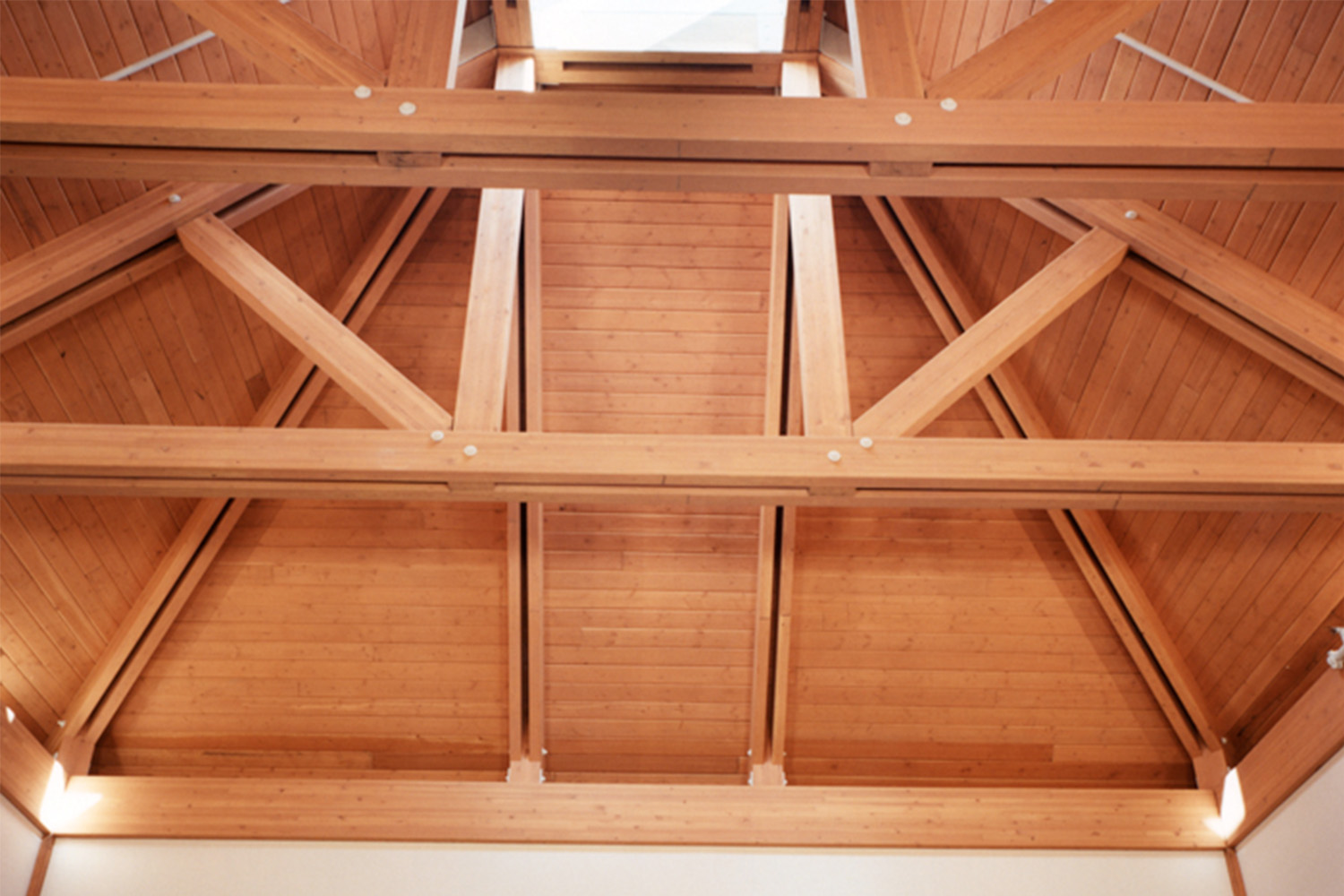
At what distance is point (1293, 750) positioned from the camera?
5.15 meters

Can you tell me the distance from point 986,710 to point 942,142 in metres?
4.22

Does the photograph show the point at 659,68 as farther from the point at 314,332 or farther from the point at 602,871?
the point at 602,871

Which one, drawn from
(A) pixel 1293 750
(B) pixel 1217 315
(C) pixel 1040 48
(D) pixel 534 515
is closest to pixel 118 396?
(D) pixel 534 515

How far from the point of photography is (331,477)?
3992 millimetres

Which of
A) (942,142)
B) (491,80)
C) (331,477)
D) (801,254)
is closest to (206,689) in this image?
(331,477)

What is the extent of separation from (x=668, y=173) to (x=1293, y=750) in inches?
173

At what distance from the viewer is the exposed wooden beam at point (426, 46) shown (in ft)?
10.8

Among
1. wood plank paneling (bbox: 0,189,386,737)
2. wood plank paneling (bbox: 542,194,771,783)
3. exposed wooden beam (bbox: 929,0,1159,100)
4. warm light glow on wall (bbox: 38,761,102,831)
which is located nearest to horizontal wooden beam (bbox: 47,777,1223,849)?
warm light glow on wall (bbox: 38,761,102,831)

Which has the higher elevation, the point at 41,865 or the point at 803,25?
the point at 803,25

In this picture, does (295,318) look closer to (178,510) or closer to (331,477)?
(331,477)

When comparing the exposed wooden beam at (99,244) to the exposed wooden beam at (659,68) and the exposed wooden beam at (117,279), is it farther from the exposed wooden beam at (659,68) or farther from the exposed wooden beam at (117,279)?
the exposed wooden beam at (659,68)

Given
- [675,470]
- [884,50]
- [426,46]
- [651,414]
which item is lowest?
[675,470]

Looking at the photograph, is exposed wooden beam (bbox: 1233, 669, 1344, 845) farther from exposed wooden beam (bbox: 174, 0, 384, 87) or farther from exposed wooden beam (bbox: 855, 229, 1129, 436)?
exposed wooden beam (bbox: 174, 0, 384, 87)

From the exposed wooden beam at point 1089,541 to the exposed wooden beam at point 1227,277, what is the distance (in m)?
1.15
